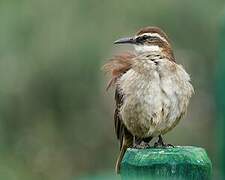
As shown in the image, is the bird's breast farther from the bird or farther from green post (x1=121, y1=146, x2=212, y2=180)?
green post (x1=121, y1=146, x2=212, y2=180)

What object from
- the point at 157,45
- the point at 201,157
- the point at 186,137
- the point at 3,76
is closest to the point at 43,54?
the point at 3,76

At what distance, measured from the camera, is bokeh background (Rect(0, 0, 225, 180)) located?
9570 mm

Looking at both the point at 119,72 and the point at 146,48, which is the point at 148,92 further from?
the point at 146,48

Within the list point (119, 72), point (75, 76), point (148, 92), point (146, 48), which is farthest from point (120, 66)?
point (75, 76)

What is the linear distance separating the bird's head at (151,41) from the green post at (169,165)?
→ 7.20 ft

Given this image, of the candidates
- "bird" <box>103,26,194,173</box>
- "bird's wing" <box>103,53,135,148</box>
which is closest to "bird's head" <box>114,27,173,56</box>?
"bird" <box>103,26,194,173</box>

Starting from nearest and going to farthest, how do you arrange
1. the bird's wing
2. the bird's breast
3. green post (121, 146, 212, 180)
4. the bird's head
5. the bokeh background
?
green post (121, 146, 212, 180) → the bird's breast → the bird's wing → the bird's head → the bokeh background

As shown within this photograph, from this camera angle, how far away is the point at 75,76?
9883mm

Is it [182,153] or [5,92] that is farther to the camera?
[5,92]

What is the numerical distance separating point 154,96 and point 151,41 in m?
0.57

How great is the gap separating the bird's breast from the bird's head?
212 millimetres

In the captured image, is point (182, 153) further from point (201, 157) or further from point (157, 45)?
point (157, 45)

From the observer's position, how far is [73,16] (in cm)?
969

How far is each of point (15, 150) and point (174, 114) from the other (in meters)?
3.62
